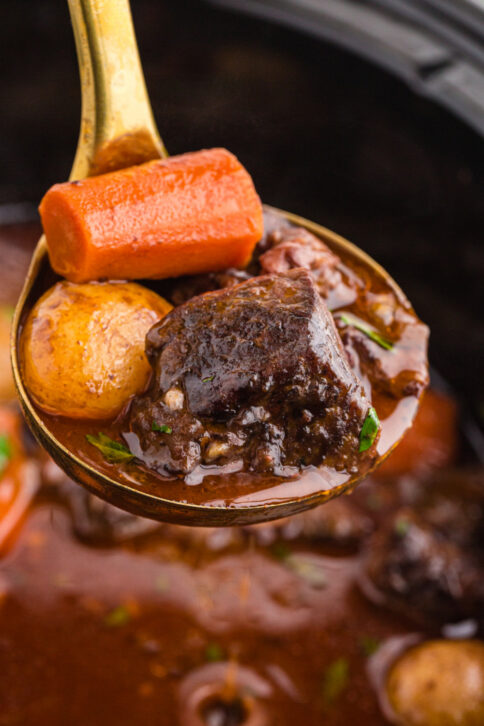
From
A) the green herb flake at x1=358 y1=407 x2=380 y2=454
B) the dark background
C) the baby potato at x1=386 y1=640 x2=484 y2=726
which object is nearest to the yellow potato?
the dark background

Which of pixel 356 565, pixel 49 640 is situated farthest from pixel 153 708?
pixel 356 565

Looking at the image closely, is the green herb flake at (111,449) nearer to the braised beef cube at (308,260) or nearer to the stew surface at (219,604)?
the braised beef cube at (308,260)

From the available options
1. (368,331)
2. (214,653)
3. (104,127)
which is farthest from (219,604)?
(104,127)

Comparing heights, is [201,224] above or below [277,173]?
above

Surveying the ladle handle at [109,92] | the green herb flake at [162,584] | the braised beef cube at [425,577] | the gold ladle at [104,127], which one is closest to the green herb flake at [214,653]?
the green herb flake at [162,584]

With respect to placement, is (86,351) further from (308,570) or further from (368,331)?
(308,570)

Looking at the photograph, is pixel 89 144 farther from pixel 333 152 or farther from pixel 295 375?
pixel 333 152
